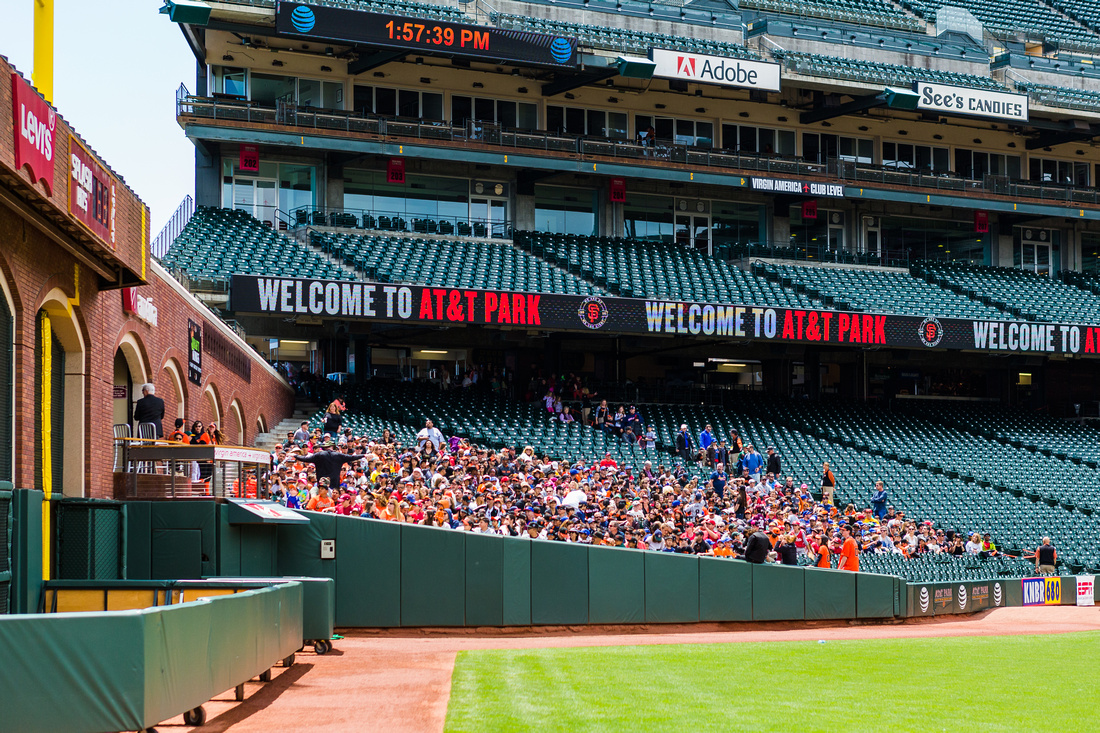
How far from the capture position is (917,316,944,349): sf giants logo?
3884 cm

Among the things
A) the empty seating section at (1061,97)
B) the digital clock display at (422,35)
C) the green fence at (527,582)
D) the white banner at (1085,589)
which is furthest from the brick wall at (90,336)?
the empty seating section at (1061,97)

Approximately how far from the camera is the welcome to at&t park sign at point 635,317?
30891mm

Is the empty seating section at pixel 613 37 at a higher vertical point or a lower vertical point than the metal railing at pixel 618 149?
higher

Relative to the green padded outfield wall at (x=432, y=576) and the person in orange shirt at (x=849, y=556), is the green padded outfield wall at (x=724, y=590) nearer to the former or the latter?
the person in orange shirt at (x=849, y=556)

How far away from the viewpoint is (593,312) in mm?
34781

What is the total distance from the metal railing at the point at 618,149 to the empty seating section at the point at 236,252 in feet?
10.3

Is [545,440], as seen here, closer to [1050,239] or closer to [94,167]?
[94,167]

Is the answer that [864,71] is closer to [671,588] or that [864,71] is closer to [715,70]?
[715,70]

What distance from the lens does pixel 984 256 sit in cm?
4919

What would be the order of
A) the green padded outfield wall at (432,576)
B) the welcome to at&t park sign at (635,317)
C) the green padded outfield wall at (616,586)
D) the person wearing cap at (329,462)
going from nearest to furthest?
the green padded outfield wall at (432,576), the person wearing cap at (329,462), the green padded outfield wall at (616,586), the welcome to at&t park sign at (635,317)

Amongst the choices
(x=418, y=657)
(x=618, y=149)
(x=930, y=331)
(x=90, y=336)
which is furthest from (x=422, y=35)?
(x=418, y=657)

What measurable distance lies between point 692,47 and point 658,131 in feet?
11.0

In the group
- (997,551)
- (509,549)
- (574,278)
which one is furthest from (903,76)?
(509,549)

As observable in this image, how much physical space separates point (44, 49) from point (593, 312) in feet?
67.8
